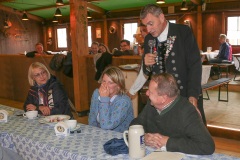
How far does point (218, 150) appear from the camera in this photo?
11.1ft

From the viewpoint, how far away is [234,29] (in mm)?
10438

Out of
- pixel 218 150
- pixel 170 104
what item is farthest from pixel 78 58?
pixel 170 104

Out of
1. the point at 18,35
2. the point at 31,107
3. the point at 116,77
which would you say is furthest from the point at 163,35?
the point at 18,35

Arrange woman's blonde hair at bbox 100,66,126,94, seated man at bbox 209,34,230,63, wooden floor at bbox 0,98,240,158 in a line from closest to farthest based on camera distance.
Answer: woman's blonde hair at bbox 100,66,126,94 < wooden floor at bbox 0,98,240,158 < seated man at bbox 209,34,230,63

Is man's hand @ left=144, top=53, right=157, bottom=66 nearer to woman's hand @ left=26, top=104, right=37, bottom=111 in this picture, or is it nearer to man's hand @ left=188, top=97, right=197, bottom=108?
man's hand @ left=188, top=97, right=197, bottom=108

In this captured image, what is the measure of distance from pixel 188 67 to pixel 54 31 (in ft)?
45.3

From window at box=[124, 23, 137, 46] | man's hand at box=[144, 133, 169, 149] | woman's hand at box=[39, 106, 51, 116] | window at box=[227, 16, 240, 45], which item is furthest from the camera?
window at box=[124, 23, 137, 46]

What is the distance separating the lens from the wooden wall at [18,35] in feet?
44.7

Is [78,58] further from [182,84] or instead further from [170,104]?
[170,104]

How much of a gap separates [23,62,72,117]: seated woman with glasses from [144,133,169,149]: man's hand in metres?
1.32

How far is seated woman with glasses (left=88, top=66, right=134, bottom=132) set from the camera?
6.52 ft

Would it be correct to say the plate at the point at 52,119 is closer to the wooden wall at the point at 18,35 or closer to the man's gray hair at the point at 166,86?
the man's gray hair at the point at 166,86

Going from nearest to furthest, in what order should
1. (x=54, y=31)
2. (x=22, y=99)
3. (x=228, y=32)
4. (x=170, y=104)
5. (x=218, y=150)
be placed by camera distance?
(x=170, y=104)
(x=218, y=150)
(x=22, y=99)
(x=228, y=32)
(x=54, y=31)

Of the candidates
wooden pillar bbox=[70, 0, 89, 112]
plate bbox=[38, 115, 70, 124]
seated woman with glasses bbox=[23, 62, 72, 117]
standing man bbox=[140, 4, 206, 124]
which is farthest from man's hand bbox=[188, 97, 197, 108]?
wooden pillar bbox=[70, 0, 89, 112]
